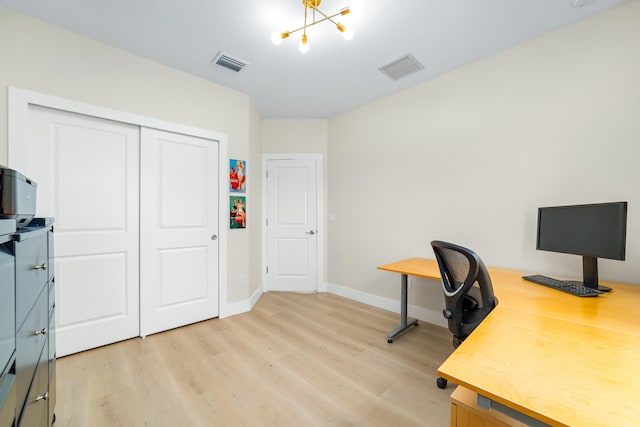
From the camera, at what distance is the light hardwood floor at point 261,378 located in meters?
1.54

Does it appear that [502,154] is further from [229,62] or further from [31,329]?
[31,329]

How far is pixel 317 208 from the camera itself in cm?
403

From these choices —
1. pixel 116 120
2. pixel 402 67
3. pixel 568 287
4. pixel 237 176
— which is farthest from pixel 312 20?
pixel 568 287

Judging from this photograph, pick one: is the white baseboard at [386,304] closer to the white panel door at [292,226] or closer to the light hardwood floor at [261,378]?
the light hardwood floor at [261,378]

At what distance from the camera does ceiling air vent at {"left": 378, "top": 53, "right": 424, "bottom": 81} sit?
99.0 inches

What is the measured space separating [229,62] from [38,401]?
2767 millimetres

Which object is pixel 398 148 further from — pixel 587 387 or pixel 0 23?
pixel 0 23

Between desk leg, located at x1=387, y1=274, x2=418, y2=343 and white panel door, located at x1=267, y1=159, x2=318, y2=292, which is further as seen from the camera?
white panel door, located at x1=267, y1=159, x2=318, y2=292

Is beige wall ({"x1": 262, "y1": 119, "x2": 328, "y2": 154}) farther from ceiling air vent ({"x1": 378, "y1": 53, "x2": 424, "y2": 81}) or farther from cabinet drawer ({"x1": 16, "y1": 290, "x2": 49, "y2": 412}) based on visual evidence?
cabinet drawer ({"x1": 16, "y1": 290, "x2": 49, "y2": 412})

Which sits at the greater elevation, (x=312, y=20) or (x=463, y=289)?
(x=312, y=20)

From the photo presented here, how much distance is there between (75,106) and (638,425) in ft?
11.4

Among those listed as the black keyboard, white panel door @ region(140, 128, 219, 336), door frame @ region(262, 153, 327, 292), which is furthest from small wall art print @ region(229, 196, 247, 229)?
the black keyboard

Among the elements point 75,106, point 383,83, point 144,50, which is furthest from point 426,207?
point 75,106

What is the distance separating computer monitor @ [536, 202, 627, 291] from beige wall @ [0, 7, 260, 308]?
3011mm
